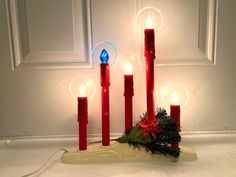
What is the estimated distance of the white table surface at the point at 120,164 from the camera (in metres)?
0.72

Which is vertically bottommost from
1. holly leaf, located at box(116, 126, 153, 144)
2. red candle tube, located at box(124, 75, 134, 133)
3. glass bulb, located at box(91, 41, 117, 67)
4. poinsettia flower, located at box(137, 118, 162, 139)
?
holly leaf, located at box(116, 126, 153, 144)

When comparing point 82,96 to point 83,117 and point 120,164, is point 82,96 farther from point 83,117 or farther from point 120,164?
point 120,164

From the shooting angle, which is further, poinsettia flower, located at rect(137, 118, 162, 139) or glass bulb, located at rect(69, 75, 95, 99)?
glass bulb, located at rect(69, 75, 95, 99)

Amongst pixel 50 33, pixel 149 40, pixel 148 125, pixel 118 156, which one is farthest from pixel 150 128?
pixel 50 33

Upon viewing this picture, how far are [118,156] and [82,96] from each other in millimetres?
182

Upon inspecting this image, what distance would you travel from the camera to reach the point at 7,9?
Result: 0.84 m

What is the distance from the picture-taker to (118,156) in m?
0.77

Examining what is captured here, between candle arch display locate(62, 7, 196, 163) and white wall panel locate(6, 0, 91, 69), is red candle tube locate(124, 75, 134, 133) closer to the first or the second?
candle arch display locate(62, 7, 196, 163)

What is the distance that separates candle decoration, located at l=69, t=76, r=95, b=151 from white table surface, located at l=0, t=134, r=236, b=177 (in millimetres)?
79

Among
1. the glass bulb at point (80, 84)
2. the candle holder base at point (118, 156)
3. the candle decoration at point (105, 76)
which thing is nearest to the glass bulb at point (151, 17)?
the candle decoration at point (105, 76)

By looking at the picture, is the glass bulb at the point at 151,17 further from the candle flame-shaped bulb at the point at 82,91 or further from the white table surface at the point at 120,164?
the white table surface at the point at 120,164

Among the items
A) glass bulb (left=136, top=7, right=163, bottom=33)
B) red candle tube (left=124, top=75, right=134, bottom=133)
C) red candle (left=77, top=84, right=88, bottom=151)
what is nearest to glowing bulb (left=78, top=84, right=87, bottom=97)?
red candle (left=77, top=84, right=88, bottom=151)

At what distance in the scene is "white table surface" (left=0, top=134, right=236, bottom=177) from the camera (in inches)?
28.2

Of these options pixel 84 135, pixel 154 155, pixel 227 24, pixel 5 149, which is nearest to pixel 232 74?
pixel 227 24
